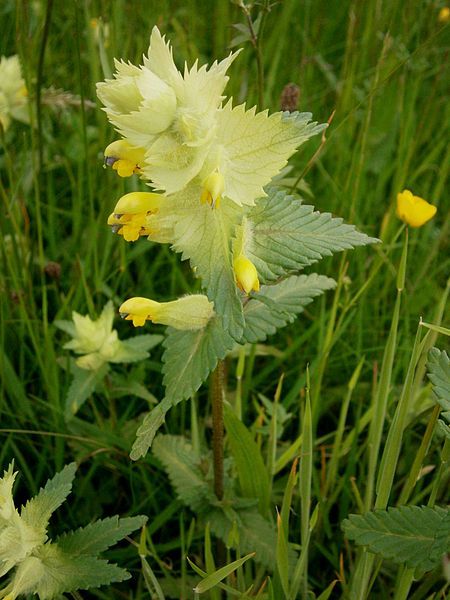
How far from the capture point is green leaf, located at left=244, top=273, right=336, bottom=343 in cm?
89

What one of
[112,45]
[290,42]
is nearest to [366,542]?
[112,45]

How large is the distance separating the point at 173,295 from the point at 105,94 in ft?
2.26

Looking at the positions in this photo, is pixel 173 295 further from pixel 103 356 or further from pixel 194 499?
pixel 194 499

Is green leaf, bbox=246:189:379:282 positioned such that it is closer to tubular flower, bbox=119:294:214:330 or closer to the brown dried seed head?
tubular flower, bbox=119:294:214:330

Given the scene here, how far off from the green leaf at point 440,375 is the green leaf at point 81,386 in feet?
1.95

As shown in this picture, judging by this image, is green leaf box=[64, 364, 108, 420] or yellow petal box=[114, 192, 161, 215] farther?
green leaf box=[64, 364, 108, 420]

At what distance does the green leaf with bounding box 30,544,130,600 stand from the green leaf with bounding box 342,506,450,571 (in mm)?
286

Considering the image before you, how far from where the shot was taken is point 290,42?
197 centimetres

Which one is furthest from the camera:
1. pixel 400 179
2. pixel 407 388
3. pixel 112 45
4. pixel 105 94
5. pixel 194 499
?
pixel 400 179

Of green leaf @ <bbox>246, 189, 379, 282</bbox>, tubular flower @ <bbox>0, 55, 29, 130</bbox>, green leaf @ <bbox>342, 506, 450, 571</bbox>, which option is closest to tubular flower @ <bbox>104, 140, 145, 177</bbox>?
green leaf @ <bbox>246, 189, 379, 282</bbox>

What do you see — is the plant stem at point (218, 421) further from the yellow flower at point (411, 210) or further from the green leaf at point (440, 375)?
the yellow flower at point (411, 210)

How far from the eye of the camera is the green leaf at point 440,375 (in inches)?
29.0

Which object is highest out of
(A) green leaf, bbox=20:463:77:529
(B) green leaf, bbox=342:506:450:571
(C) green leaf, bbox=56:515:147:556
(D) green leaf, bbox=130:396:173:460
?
(D) green leaf, bbox=130:396:173:460

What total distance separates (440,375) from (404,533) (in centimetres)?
19
